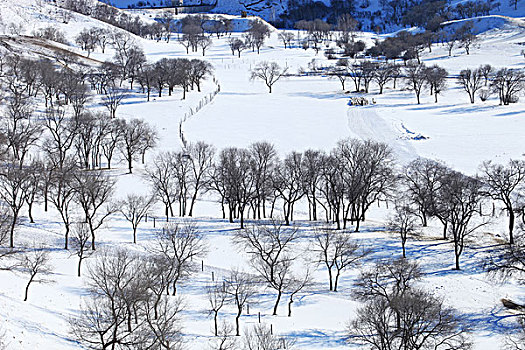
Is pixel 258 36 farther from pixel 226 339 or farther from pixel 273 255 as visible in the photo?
pixel 226 339

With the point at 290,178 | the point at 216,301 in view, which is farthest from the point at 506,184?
the point at 216,301

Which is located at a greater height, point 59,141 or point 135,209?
point 59,141

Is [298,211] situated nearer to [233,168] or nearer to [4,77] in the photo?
[233,168]

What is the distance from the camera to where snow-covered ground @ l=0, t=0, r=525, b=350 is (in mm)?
32438

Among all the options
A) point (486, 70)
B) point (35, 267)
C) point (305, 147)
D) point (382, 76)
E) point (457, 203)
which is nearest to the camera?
point (35, 267)

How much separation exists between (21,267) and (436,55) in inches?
5961

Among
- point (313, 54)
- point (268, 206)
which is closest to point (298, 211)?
point (268, 206)

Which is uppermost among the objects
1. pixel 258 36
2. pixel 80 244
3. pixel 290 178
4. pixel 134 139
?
pixel 258 36

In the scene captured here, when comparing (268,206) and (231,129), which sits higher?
(231,129)

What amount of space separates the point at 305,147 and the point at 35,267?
50992 millimetres

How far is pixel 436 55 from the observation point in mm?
162625

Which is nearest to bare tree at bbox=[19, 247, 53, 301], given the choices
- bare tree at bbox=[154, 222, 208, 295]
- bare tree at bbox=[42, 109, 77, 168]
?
bare tree at bbox=[154, 222, 208, 295]

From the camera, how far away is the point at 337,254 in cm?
4028

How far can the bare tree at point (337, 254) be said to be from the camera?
39656 millimetres
